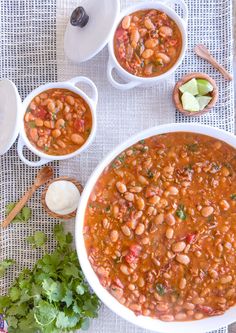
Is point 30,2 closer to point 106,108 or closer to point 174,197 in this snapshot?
point 106,108

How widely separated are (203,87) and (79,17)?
1.96 ft

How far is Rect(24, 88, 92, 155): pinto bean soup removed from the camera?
7.91 ft

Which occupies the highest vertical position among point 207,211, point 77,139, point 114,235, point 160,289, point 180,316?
point 77,139

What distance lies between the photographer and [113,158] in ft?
7.61

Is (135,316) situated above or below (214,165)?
below

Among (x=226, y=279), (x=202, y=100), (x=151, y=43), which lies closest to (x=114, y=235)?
(x=226, y=279)

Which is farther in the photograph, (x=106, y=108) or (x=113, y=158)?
(x=106, y=108)

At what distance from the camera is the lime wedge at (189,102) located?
8.13ft

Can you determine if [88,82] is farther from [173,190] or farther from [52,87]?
[173,190]

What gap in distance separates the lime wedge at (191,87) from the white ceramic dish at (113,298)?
26cm

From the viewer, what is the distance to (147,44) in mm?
2391

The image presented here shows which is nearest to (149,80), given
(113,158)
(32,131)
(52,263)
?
(113,158)

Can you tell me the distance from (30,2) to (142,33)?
1.81 feet

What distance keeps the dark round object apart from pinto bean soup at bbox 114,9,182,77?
0.46 feet
